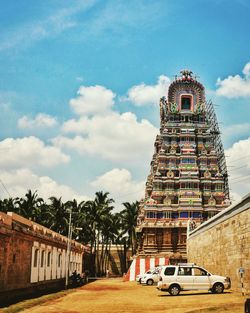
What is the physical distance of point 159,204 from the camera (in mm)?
62281

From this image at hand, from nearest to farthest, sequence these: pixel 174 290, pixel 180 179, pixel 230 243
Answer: pixel 174 290
pixel 230 243
pixel 180 179

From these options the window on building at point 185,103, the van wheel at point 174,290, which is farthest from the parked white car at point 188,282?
the window on building at point 185,103

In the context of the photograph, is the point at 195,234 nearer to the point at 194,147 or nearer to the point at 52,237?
the point at 52,237

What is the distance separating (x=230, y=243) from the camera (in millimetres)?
24781

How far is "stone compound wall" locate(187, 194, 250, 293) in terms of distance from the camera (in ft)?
69.7

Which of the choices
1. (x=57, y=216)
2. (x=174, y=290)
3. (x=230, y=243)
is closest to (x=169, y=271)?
(x=174, y=290)

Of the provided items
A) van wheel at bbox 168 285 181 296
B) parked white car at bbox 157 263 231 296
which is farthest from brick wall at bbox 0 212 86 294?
van wheel at bbox 168 285 181 296

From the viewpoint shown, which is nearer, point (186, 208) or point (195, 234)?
point (195, 234)

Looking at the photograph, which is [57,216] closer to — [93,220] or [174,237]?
[93,220]

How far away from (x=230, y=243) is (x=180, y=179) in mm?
39400

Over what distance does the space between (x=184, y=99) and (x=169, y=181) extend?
18.7 metres

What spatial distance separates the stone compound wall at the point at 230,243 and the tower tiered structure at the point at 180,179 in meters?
22.2

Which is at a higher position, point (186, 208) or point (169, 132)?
point (169, 132)

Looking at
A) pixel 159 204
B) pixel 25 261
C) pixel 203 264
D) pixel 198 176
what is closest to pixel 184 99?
pixel 198 176
